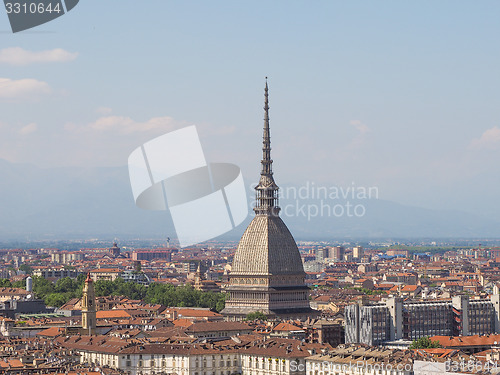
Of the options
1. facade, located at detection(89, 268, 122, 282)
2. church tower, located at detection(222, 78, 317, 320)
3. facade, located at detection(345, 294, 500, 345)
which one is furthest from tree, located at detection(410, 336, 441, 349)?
facade, located at detection(89, 268, 122, 282)

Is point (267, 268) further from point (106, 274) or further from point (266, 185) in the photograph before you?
point (106, 274)

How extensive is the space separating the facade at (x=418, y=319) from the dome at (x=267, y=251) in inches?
475

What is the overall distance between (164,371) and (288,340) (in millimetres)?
6500

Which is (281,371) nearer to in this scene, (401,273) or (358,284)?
(358,284)

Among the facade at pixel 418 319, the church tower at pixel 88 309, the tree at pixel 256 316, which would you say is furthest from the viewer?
the tree at pixel 256 316

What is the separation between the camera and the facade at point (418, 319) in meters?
71.8

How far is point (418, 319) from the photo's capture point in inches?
2933

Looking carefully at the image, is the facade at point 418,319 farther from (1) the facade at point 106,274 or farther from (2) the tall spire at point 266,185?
(1) the facade at point 106,274

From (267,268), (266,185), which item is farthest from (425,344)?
(266,185)

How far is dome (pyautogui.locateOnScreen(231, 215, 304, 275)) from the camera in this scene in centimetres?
8869

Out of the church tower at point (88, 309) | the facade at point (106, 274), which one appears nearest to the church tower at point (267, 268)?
the church tower at point (88, 309)

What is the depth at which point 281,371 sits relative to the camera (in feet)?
189

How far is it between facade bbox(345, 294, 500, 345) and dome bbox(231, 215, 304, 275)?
39.6ft

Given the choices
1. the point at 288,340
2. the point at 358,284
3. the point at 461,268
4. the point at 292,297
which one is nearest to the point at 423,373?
the point at 288,340
